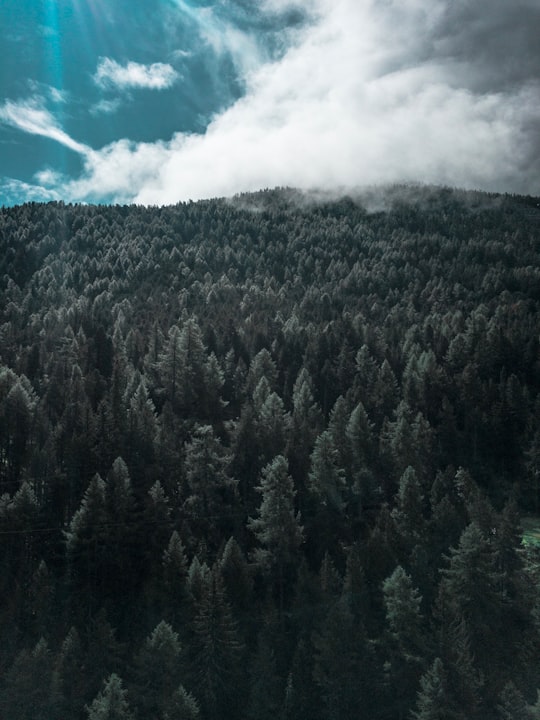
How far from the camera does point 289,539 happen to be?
56.1 metres

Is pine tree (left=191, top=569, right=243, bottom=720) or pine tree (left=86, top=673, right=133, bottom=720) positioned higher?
pine tree (left=191, top=569, right=243, bottom=720)

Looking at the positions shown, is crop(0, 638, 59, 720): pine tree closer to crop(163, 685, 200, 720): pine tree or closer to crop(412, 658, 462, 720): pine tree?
crop(163, 685, 200, 720): pine tree

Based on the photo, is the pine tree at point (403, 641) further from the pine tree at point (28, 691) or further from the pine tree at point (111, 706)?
the pine tree at point (28, 691)

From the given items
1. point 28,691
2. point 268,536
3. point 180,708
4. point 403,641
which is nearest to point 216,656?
point 180,708

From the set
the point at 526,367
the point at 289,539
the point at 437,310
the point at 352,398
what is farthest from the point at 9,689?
the point at 437,310

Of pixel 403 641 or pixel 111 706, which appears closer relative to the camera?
pixel 111 706

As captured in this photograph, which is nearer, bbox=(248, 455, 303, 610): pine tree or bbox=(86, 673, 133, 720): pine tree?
bbox=(86, 673, 133, 720): pine tree

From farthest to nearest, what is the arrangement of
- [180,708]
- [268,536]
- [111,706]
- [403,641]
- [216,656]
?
[268,536], [216,656], [403,641], [180,708], [111,706]

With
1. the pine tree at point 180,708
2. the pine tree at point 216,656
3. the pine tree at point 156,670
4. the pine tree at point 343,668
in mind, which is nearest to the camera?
the pine tree at point 180,708

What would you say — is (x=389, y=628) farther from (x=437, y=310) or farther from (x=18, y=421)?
(x=437, y=310)

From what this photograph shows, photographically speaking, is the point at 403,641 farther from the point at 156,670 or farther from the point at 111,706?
the point at 111,706

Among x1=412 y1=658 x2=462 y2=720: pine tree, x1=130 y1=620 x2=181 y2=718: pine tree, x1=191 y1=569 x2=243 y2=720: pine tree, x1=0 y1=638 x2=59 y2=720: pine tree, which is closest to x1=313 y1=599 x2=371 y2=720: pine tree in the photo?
x1=412 y1=658 x2=462 y2=720: pine tree

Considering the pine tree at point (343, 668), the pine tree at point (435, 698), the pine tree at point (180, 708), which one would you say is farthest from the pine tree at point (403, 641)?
the pine tree at point (180, 708)

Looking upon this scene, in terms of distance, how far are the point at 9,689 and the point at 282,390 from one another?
6116cm
